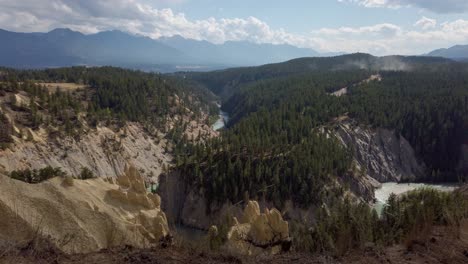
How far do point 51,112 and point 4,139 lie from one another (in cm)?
1655

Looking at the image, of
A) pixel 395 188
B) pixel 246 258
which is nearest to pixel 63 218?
pixel 246 258

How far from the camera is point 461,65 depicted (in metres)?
189

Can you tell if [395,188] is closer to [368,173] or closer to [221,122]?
[368,173]

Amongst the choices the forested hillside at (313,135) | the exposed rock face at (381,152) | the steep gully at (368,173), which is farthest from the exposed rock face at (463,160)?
the exposed rock face at (381,152)

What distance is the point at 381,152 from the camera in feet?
294

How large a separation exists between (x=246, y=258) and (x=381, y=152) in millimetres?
82397

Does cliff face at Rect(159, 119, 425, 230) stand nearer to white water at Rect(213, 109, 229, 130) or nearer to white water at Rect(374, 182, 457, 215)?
white water at Rect(374, 182, 457, 215)

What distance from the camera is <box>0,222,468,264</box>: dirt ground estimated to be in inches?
483

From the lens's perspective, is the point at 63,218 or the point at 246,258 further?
the point at 63,218

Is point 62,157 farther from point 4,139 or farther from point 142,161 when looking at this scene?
point 142,161

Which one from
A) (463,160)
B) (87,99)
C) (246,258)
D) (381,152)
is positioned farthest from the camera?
(87,99)

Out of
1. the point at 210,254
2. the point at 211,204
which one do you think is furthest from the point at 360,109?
the point at 210,254

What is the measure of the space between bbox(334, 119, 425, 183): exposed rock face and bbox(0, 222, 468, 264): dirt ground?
229ft

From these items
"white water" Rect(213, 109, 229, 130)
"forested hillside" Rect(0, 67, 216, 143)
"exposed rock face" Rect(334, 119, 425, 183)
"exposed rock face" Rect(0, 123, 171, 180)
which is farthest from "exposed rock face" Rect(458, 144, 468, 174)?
"white water" Rect(213, 109, 229, 130)
